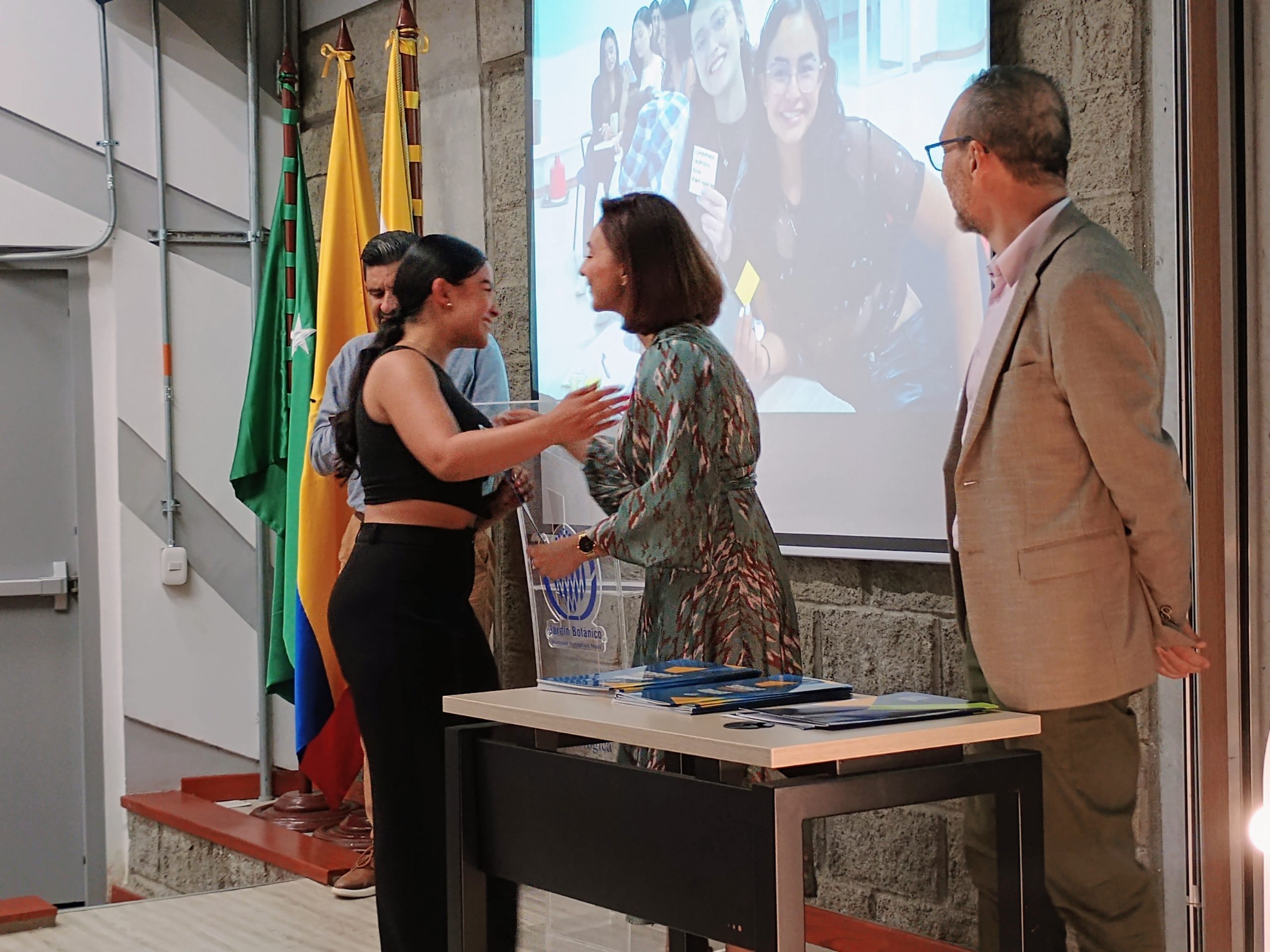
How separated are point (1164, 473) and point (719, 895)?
2.77ft

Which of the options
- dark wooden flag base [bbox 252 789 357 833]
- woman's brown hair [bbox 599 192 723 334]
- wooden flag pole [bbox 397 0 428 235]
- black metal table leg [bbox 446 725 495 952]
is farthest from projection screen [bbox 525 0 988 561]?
dark wooden flag base [bbox 252 789 357 833]

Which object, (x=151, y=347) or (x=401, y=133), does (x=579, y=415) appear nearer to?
(x=401, y=133)

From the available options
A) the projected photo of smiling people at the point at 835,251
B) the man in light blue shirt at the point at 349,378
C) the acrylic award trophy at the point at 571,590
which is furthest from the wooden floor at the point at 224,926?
the projected photo of smiling people at the point at 835,251

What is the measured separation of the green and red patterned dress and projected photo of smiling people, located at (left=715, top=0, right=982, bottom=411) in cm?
57

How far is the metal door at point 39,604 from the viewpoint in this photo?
495 centimetres

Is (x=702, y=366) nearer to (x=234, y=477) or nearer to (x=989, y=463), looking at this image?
(x=989, y=463)

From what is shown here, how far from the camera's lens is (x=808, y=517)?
127 inches

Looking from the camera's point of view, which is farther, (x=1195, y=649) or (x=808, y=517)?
(x=808, y=517)

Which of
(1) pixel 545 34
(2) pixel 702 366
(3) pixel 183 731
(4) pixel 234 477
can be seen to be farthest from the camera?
(3) pixel 183 731

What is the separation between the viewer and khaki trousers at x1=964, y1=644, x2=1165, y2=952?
2.06 meters

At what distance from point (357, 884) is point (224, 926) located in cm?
38

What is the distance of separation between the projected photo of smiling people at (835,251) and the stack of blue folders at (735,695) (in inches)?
43.0

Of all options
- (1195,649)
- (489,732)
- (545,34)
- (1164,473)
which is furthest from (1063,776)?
(545,34)

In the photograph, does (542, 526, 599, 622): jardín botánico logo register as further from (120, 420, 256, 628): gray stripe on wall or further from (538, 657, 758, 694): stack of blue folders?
(120, 420, 256, 628): gray stripe on wall
